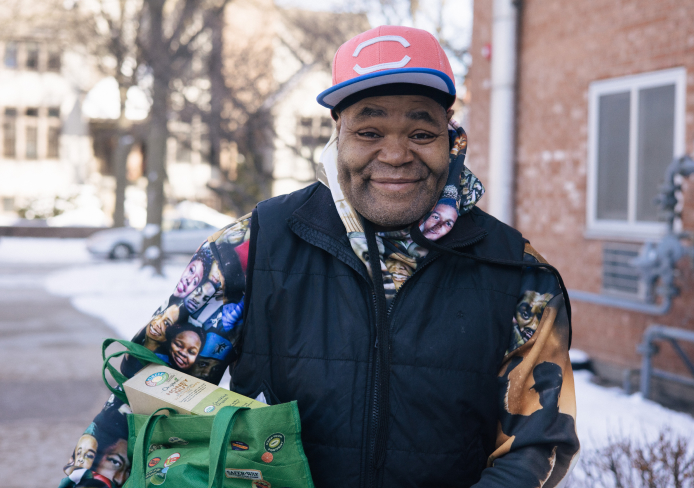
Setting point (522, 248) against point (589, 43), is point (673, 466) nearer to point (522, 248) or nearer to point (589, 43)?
point (522, 248)

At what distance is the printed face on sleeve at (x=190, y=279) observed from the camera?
1.91 metres

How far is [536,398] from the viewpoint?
69.5 inches

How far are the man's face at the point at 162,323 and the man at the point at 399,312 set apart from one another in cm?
13

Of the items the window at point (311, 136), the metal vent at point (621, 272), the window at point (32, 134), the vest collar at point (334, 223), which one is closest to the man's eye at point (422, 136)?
the vest collar at point (334, 223)

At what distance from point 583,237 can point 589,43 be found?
1815 millimetres

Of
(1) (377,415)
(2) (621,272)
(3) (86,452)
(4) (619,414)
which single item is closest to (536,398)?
(1) (377,415)

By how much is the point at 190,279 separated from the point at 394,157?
0.65 m

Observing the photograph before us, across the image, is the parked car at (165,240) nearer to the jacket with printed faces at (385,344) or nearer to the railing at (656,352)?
the railing at (656,352)

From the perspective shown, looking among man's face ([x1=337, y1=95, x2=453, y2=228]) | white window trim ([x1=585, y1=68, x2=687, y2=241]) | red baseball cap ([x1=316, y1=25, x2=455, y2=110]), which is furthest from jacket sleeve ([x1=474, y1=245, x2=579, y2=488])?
white window trim ([x1=585, y1=68, x2=687, y2=241])

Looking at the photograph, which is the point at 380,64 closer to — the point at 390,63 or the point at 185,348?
the point at 390,63

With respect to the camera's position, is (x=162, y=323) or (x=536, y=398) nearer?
(x=536, y=398)

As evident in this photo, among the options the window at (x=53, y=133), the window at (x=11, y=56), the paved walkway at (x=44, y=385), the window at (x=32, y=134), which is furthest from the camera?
the window at (x=53, y=133)

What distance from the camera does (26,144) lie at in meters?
32.3

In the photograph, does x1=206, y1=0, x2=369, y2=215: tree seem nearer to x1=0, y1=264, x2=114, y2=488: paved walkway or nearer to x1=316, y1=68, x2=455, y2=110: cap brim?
x1=0, y1=264, x2=114, y2=488: paved walkway
